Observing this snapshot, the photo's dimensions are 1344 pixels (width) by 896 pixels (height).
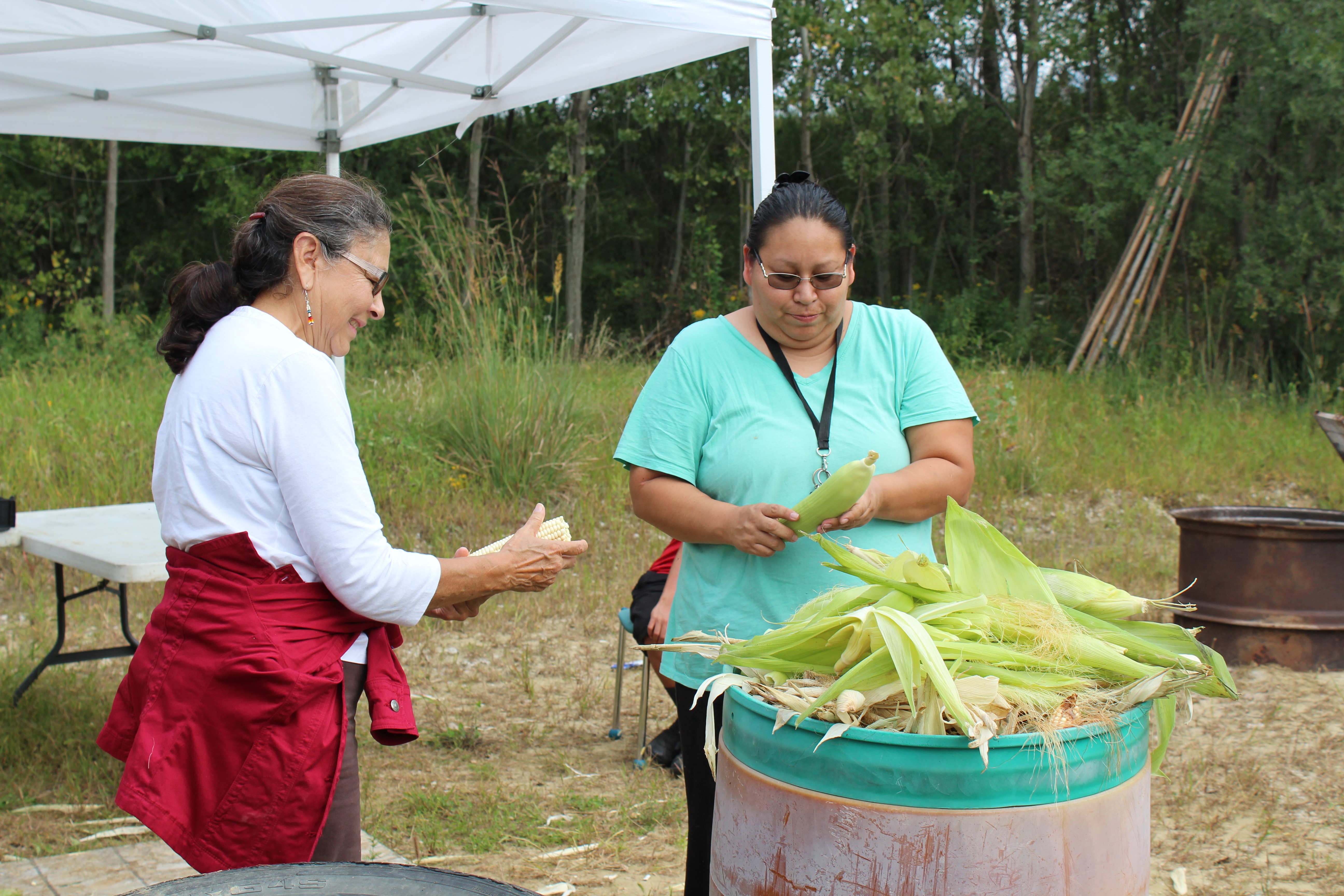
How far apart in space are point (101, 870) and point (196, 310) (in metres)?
2.06

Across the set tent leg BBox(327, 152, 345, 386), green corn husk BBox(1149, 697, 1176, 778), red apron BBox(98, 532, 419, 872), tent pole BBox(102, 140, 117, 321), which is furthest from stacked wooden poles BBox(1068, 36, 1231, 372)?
tent pole BBox(102, 140, 117, 321)

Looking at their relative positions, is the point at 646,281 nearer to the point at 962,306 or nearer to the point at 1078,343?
the point at 962,306

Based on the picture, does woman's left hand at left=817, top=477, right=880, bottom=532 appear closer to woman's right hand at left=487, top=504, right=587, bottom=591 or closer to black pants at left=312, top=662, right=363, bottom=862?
woman's right hand at left=487, top=504, right=587, bottom=591

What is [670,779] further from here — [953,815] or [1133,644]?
[953,815]

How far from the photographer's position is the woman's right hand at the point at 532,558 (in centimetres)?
215

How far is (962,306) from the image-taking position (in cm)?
1623

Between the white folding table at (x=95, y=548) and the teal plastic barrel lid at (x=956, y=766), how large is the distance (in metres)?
2.69

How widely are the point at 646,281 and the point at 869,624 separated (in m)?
19.4

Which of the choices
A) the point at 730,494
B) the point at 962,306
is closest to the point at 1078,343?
the point at 962,306

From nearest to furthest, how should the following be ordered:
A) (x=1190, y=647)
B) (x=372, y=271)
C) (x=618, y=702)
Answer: (x=1190, y=647)
(x=372, y=271)
(x=618, y=702)

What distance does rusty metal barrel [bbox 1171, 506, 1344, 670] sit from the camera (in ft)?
16.5

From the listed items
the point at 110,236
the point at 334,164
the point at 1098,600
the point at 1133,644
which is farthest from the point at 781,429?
the point at 110,236

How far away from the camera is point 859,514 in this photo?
6.69 ft

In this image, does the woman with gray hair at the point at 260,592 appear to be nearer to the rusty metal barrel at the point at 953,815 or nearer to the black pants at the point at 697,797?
the black pants at the point at 697,797
